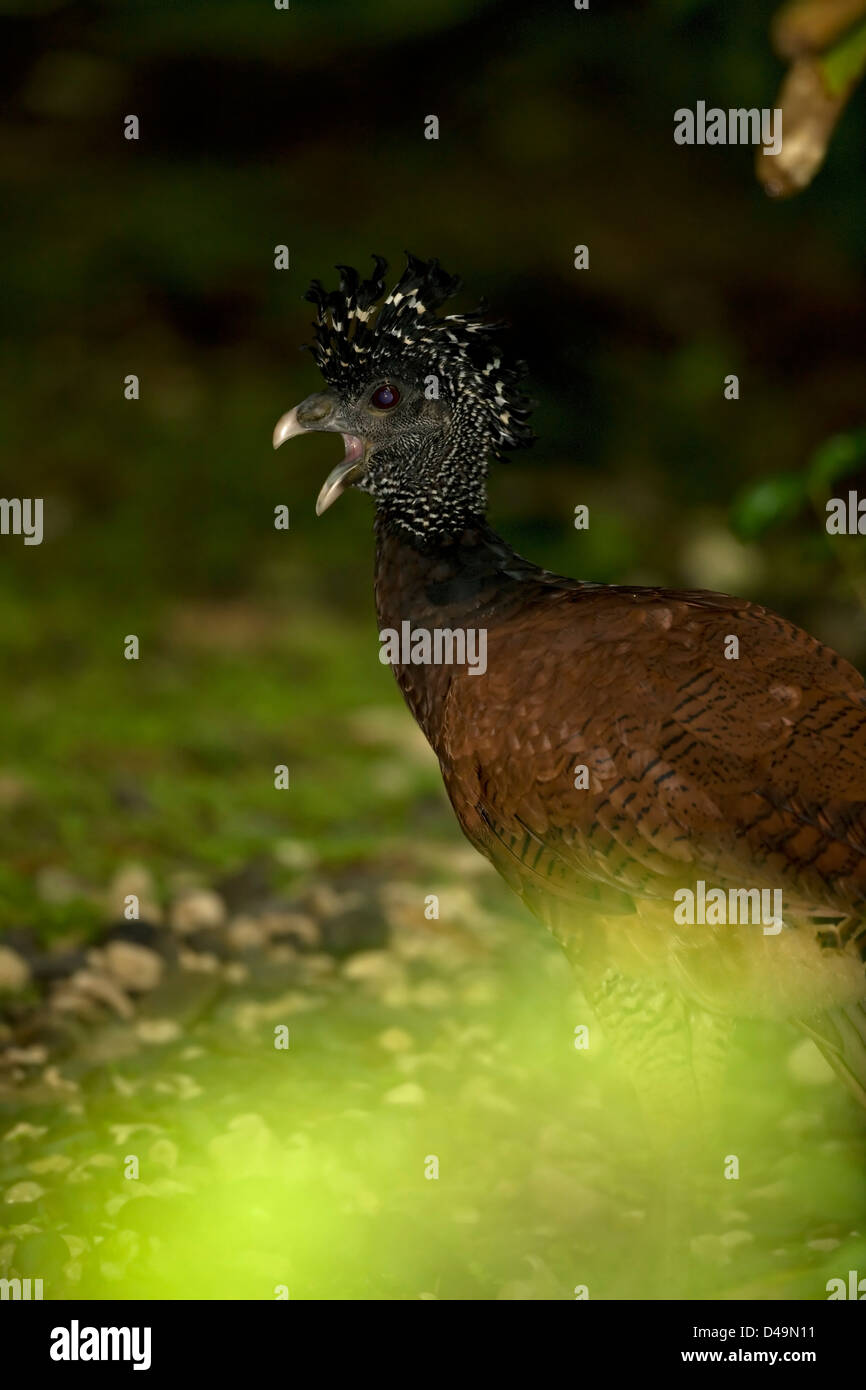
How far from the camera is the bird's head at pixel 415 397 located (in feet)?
12.9

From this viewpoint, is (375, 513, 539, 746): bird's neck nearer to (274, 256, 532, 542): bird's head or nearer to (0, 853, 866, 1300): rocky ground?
(274, 256, 532, 542): bird's head

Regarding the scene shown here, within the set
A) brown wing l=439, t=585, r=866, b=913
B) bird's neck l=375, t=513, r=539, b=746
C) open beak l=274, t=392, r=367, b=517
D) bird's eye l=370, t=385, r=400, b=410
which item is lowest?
brown wing l=439, t=585, r=866, b=913

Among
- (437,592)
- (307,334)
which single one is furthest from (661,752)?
(307,334)

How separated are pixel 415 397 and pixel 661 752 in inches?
47.0

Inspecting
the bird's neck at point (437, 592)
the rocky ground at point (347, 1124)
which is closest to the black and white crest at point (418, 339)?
the bird's neck at point (437, 592)

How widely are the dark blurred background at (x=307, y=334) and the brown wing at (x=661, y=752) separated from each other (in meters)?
2.41

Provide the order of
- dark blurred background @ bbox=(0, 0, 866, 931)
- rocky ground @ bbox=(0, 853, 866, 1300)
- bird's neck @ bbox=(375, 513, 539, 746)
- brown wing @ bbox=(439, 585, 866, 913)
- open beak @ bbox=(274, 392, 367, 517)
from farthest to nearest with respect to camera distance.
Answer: dark blurred background @ bbox=(0, 0, 866, 931)
open beak @ bbox=(274, 392, 367, 517)
bird's neck @ bbox=(375, 513, 539, 746)
rocky ground @ bbox=(0, 853, 866, 1300)
brown wing @ bbox=(439, 585, 866, 913)

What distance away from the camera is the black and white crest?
390cm

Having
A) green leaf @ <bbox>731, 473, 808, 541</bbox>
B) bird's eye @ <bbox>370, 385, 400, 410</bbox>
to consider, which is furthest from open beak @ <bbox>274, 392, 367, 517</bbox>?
green leaf @ <bbox>731, 473, 808, 541</bbox>

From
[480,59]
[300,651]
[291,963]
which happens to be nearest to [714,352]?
[480,59]

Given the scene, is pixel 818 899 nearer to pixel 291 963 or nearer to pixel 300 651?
pixel 291 963

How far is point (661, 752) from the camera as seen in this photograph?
3330 mm

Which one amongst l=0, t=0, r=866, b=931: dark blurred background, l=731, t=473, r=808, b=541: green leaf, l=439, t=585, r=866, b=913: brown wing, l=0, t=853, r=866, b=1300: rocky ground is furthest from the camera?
l=0, t=0, r=866, b=931: dark blurred background

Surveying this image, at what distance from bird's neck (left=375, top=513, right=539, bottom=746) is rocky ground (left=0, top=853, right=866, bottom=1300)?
116 centimetres
